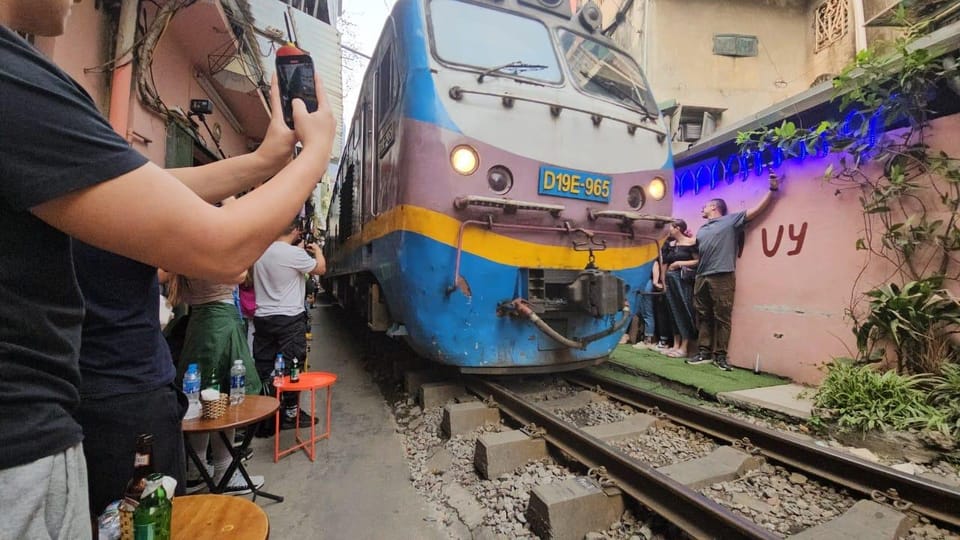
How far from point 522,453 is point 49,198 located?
2.59 m

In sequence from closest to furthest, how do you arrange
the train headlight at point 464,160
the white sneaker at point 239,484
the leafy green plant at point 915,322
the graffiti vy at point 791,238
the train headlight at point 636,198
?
the white sneaker at point 239,484
the train headlight at point 464,160
the leafy green plant at point 915,322
the train headlight at point 636,198
the graffiti vy at point 791,238

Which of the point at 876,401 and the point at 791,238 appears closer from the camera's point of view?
the point at 876,401

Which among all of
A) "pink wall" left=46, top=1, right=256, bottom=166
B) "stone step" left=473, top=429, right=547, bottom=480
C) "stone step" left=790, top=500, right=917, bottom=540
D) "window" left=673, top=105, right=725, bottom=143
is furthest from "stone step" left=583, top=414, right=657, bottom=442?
"window" left=673, top=105, right=725, bottom=143

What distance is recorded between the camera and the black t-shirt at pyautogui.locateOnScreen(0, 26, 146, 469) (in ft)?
2.09

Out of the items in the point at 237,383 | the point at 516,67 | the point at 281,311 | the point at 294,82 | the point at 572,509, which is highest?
the point at 516,67

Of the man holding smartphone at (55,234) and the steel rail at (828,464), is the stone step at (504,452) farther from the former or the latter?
the man holding smartphone at (55,234)

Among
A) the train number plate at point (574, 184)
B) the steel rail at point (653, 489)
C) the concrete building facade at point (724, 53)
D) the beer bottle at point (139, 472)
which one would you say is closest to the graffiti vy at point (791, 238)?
the train number plate at point (574, 184)

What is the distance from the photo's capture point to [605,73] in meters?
4.19

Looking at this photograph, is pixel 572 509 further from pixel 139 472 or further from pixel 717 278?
pixel 717 278

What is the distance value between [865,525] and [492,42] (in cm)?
370

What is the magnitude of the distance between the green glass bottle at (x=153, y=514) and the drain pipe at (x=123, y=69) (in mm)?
3674

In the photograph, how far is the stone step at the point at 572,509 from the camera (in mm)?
2066

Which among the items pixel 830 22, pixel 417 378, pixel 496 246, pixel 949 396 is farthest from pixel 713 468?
pixel 830 22

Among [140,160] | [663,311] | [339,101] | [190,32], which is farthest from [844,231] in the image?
[339,101]
